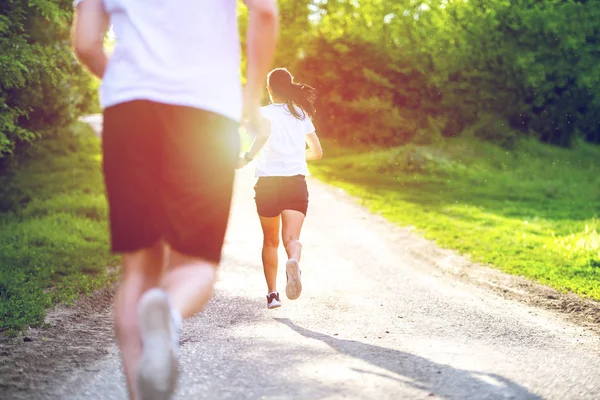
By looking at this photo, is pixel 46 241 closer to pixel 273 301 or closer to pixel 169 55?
pixel 273 301

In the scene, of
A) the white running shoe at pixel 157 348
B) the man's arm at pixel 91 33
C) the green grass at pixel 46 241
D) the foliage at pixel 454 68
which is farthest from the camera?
the foliage at pixel 454 68

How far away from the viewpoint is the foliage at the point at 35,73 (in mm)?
9031

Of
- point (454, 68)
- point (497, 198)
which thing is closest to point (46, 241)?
point (497, 198)

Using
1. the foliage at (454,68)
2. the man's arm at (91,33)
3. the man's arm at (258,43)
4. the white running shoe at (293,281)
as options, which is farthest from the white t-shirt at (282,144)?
the foliage at (454,68)

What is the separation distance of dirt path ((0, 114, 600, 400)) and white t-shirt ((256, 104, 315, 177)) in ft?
3.85

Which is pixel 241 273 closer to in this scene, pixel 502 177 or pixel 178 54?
pixel 178 54

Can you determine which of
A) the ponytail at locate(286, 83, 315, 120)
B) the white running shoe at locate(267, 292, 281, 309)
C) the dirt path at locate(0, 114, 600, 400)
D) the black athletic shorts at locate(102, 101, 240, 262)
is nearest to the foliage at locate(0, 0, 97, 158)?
the dirt path at locate(0, 114, 600, 400)

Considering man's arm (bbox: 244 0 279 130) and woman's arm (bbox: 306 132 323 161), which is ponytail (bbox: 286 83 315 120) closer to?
woman's arm (bbox: 306 132 323 161)

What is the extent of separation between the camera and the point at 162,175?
2508mm

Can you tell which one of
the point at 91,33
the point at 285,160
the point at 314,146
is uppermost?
the point at 91,33

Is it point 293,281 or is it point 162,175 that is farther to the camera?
point 293,281

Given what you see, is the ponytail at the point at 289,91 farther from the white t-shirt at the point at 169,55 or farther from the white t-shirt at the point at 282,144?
the white t-shirt at the point at 169,55

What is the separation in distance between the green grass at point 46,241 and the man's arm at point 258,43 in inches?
142

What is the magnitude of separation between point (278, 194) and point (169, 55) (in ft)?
11.0
